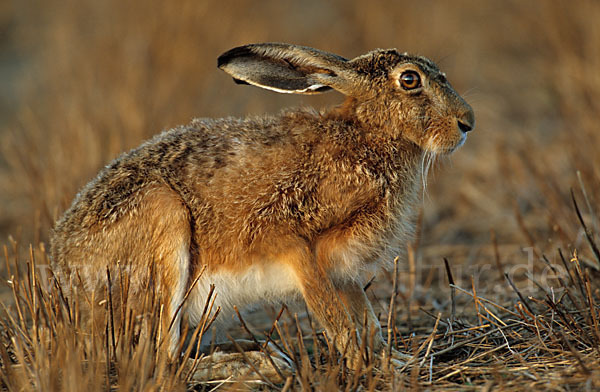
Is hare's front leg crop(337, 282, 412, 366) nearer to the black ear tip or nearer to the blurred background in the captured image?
the black ear tip

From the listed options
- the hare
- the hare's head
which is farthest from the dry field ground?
the hare's head

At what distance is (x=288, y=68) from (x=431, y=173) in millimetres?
3071

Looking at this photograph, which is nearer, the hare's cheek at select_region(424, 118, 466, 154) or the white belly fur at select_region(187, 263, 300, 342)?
the white belly fur at select_region(187, 263, 300, 342)

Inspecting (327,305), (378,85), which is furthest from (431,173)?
(327,305)

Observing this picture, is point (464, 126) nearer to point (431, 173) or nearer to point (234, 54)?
point (234, 54)

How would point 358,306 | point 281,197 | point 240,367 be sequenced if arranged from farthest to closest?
point 358,306, point 281,197, point 240,367

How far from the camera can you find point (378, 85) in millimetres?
3811

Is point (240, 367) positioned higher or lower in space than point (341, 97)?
lower

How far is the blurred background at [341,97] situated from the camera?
19.2 feet

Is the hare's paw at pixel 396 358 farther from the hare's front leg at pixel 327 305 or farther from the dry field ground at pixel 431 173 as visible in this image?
the hare's front leg at pixel 327 305

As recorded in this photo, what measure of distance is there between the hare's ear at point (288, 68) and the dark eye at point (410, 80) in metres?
0.25

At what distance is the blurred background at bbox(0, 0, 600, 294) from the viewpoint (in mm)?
5859

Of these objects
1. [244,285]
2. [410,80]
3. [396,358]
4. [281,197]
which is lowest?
[396,358]

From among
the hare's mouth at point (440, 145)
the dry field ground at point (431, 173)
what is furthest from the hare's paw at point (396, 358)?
the hare's mouth at point (440, 145)
